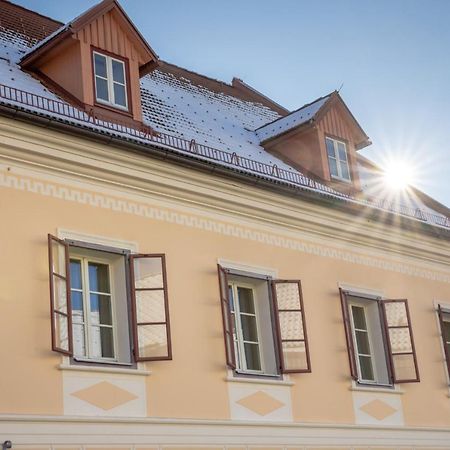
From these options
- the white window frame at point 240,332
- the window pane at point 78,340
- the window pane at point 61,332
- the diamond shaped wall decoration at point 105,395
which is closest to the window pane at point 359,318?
the white window frame at point 240,332

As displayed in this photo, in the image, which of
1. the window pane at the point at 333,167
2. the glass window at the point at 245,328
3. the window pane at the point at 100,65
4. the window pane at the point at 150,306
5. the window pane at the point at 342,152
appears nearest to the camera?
the window pane at the point at 150,306

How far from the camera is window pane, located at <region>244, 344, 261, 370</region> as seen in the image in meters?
14.2

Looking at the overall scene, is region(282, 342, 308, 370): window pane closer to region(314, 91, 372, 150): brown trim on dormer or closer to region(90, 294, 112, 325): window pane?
region(90, 294, 112, 325): window pane

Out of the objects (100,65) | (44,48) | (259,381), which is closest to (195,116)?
(100,65)

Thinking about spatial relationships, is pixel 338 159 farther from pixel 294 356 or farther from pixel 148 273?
pixel 148 273

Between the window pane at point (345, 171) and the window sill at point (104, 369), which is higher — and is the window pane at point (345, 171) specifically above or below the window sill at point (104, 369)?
above

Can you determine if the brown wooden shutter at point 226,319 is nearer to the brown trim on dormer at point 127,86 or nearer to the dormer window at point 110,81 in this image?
the brown trim on dormer at point 127,86

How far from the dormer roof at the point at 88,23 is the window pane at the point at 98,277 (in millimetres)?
3599

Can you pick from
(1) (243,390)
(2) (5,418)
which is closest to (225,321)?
(1) (243,390)

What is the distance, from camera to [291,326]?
569 inches

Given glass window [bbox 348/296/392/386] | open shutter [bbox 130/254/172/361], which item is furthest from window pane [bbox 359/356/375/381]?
open shutter [bbox 130/254/172/361]

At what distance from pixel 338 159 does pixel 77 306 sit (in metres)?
7.23

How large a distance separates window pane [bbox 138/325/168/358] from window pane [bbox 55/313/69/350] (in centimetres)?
112

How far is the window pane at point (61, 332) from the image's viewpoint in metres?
11.4
